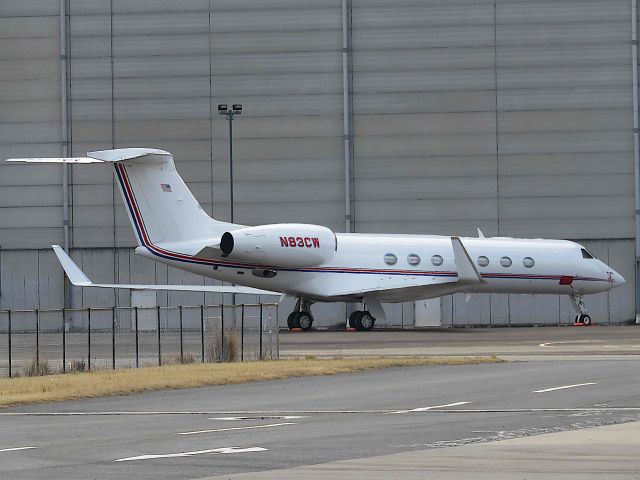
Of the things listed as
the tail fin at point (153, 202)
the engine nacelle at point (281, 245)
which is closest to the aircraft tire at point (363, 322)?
the engine nacelle at point (281, 245)

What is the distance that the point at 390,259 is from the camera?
51.9 m

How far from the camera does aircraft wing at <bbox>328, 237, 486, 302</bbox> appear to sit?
5056 centimetres

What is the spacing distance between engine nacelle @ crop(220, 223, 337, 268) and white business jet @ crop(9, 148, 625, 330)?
0.03m

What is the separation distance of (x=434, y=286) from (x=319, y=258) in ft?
13.9

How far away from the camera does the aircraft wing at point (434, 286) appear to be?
5056cm

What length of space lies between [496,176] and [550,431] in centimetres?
4417

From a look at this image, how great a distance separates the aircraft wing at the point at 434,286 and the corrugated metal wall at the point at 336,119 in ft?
26.3

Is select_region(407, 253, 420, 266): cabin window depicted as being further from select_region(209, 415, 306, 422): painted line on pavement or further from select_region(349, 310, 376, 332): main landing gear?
select_region(209, 415, 306, 422): painted line on pavement

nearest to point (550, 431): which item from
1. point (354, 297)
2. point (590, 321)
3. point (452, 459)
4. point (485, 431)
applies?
point (485, 431)

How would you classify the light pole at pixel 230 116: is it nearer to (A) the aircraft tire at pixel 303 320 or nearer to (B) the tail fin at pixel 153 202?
(B) the tail fin at pixel 153 202

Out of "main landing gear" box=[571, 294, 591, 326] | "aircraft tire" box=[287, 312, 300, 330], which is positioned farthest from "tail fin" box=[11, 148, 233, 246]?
"main landing gear" box=[571, 294, 591, 326]

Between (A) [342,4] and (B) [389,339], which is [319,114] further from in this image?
(B) [389,339]

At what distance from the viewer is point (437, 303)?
60188 millimetres

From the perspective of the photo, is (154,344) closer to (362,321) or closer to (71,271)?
(71,271)
